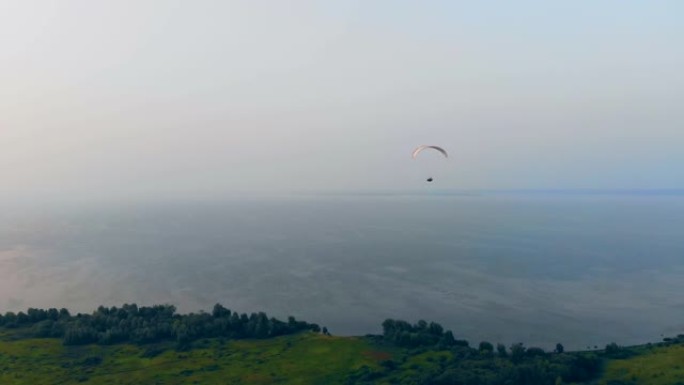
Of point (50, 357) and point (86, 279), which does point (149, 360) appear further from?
point (86, 279)

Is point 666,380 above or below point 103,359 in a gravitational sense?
above

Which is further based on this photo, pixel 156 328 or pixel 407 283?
pixel 407 283

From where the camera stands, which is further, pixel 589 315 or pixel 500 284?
pixel 500 284

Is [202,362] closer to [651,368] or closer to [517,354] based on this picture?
[517,354]

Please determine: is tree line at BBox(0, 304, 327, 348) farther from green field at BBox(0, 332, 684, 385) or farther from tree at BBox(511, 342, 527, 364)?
tree at BBox(511, 342, 527, 364)

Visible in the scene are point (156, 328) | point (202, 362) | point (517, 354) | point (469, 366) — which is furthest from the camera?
point (156, 328)

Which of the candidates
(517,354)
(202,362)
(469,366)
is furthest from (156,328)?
(517,354)

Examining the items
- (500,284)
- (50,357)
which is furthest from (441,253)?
(50,357)
